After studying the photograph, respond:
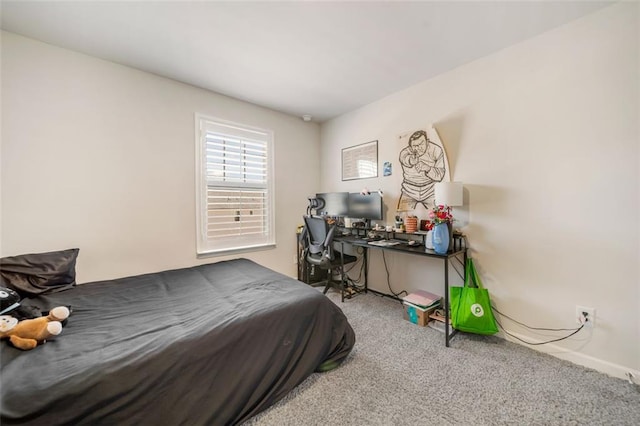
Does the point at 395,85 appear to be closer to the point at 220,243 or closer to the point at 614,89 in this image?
the point at 614,89

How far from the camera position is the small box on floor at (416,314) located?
2244 mm

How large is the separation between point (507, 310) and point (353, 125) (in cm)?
273

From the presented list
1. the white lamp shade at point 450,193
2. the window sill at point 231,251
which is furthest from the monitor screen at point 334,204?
the white lamp shade at point 450,193

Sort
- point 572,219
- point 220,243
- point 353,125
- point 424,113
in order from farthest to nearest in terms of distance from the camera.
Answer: point 353,125, point 220,243, point 424,113, point 572,219

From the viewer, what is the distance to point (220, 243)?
291cm

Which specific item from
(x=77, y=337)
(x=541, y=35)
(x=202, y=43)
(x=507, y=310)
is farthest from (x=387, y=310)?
(x=202, y=43)

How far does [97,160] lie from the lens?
2.15 metres

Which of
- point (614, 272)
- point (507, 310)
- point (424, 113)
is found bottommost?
point (507, 310)

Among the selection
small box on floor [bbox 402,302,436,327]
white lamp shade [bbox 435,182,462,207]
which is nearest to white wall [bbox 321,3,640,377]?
white lamp shade [bbox 435,182,462,207]

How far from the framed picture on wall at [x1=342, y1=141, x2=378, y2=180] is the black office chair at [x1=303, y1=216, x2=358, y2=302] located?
0.88 meters

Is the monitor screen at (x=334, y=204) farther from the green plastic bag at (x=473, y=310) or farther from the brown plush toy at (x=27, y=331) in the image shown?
the brown plush toy at (x=27, y=331)

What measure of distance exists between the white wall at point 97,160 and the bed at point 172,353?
56cm

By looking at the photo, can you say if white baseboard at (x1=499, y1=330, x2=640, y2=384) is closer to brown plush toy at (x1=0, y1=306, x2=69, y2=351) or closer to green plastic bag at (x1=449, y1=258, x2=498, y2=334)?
green plastic bag at (x1=449, y1=258, x2=498, y2=334)

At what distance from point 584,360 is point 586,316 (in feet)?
1.04
